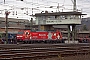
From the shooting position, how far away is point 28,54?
49.2 ft

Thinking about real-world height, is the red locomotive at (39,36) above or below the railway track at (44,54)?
below

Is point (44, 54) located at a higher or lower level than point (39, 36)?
higher

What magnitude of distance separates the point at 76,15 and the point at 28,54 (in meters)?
31.6

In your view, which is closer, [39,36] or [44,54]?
[44,54]

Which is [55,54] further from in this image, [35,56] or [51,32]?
[51,32]

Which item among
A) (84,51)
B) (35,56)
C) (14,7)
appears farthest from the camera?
(14,7)

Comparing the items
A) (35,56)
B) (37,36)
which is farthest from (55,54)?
(37,36)

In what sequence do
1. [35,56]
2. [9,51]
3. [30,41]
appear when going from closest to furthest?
[35,56]
[9,51]
[30,41]

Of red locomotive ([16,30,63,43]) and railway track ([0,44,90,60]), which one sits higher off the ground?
railway track ([0,44,90,60])

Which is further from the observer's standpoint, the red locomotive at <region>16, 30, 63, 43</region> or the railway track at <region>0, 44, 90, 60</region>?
the red locomotive at <region>16, 30, 63, 43</region>

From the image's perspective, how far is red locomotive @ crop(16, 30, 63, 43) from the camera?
4662cm

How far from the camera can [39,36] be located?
1854 inches

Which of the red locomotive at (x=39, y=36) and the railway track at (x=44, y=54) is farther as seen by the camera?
the red locomotive at (x=39, y=36)

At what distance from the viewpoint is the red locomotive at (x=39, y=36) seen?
46625mm
